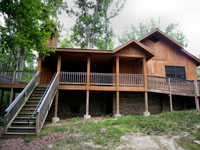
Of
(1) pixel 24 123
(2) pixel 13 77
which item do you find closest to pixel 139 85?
(1) pixel 24 123

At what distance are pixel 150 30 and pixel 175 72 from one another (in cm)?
2071

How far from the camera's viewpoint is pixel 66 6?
2267 cm

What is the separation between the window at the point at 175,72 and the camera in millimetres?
12812

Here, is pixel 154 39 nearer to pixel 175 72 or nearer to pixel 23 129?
pixel 175 72

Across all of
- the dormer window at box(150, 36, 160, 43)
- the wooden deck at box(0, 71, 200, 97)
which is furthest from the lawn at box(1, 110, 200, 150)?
the dormer window at box(150, 36, 160, 43)

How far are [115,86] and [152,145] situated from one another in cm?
577

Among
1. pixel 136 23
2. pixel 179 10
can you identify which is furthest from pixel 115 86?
pixel 179 10

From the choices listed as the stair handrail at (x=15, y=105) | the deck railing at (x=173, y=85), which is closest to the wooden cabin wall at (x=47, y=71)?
the stair handrail at (x=15, y=105)

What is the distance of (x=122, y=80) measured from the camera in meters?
10.5

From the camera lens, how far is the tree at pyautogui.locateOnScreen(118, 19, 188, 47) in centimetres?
2889

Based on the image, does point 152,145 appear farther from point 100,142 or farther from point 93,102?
point 93,102

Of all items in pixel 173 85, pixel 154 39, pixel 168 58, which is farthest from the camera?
pixel 154 39

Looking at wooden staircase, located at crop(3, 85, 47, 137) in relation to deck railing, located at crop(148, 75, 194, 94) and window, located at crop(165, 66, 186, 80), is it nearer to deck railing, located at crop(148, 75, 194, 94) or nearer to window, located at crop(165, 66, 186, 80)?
deck railing, located at crop(148, 75, 194, 94)

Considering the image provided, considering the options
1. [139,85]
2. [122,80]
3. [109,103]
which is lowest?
[109,103]
